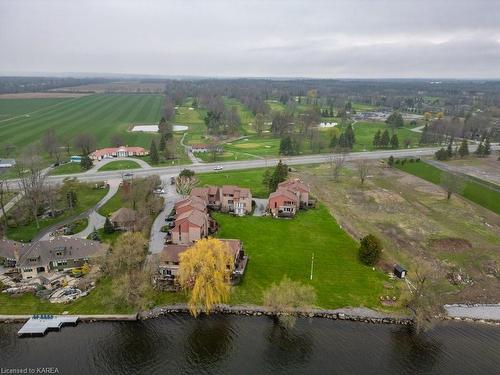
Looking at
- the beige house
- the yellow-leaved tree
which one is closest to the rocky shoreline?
the yellow-leaved tree

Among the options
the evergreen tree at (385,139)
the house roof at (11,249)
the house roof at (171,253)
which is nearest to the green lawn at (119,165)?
the house roof at (11,249)

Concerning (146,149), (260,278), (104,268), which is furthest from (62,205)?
(146,149)

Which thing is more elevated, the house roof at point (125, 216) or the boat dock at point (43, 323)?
the house roof at point (125, 216)

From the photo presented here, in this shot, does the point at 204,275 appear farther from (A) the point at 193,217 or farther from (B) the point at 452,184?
(B) the point at 452,184

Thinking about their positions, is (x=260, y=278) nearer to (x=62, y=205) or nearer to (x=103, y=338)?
(x=103, y=338)

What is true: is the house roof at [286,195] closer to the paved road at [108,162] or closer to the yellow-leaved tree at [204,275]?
the yellow-leaved tree at [204,275]

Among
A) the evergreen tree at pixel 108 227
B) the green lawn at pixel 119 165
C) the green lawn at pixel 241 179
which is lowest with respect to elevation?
the green lawn at pixel 241 179

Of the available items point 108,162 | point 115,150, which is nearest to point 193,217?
point 108,162

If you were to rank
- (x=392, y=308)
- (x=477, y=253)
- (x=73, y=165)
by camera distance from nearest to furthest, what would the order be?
(x=392, y=308) < (x=477, y=253) < (x=73, y=165)
